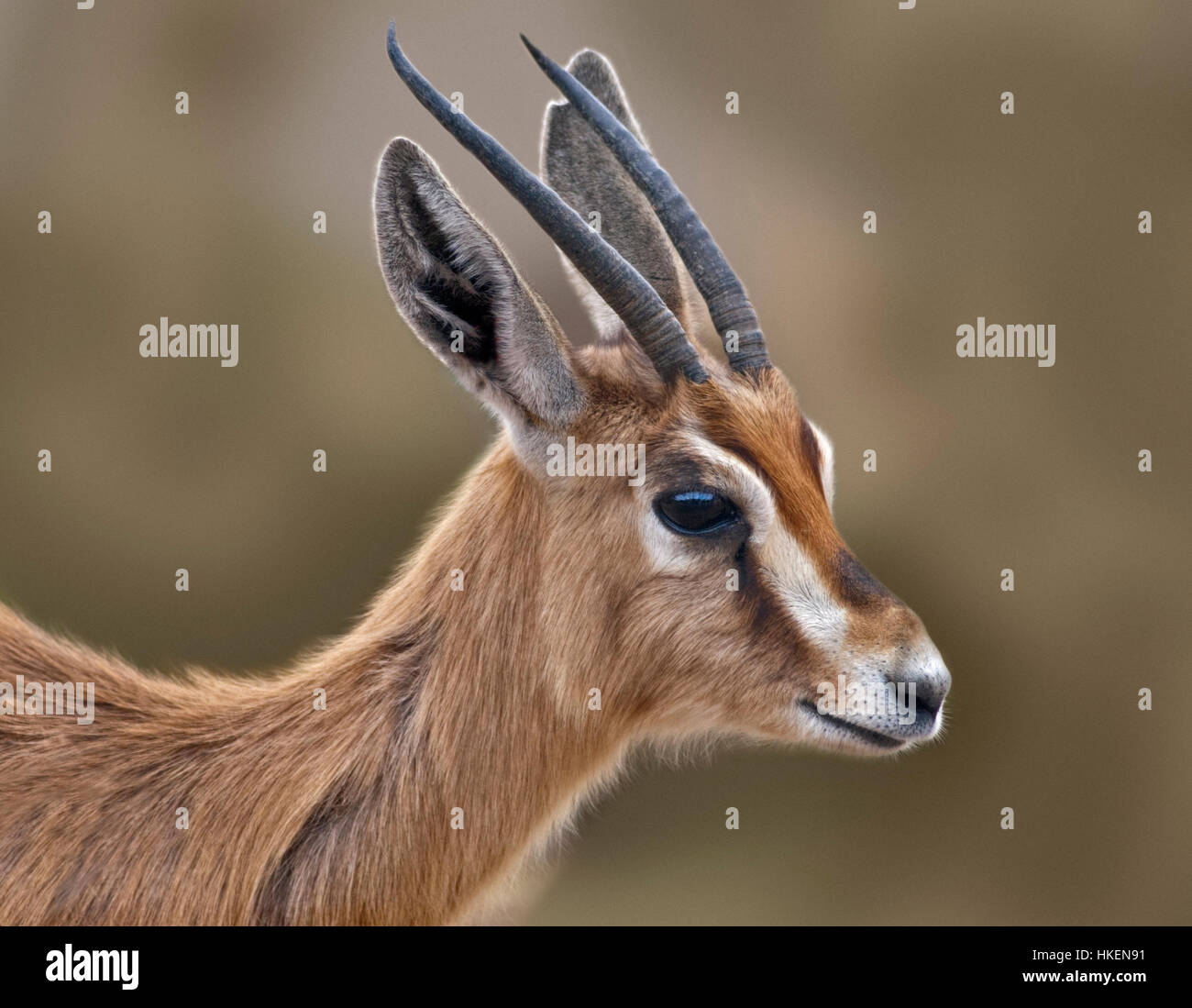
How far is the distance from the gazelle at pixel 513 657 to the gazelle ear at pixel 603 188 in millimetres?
220

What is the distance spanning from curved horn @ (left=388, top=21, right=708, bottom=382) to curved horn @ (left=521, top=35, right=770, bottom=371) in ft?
0.54

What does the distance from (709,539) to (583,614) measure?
30cm

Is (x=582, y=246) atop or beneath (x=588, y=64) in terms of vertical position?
beneath

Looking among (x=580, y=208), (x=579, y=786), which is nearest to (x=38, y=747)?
(x=579, y=786)

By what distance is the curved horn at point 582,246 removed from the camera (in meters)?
2.11

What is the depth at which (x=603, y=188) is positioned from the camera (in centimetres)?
274

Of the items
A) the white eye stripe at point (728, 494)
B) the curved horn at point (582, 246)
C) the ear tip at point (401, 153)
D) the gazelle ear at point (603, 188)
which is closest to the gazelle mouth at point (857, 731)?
the white eye stripe at point (728, 494)

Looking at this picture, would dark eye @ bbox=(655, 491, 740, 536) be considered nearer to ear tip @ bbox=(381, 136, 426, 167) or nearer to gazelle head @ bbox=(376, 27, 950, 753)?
gazelle head @ bbox=(376, 27, 950, 753)

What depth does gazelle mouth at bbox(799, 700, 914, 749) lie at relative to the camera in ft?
7.30

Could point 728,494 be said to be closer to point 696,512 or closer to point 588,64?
point 696,512

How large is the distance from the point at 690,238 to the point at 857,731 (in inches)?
42.1

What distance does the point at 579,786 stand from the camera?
243cm

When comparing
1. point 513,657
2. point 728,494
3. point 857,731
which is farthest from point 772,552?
point 513,657
